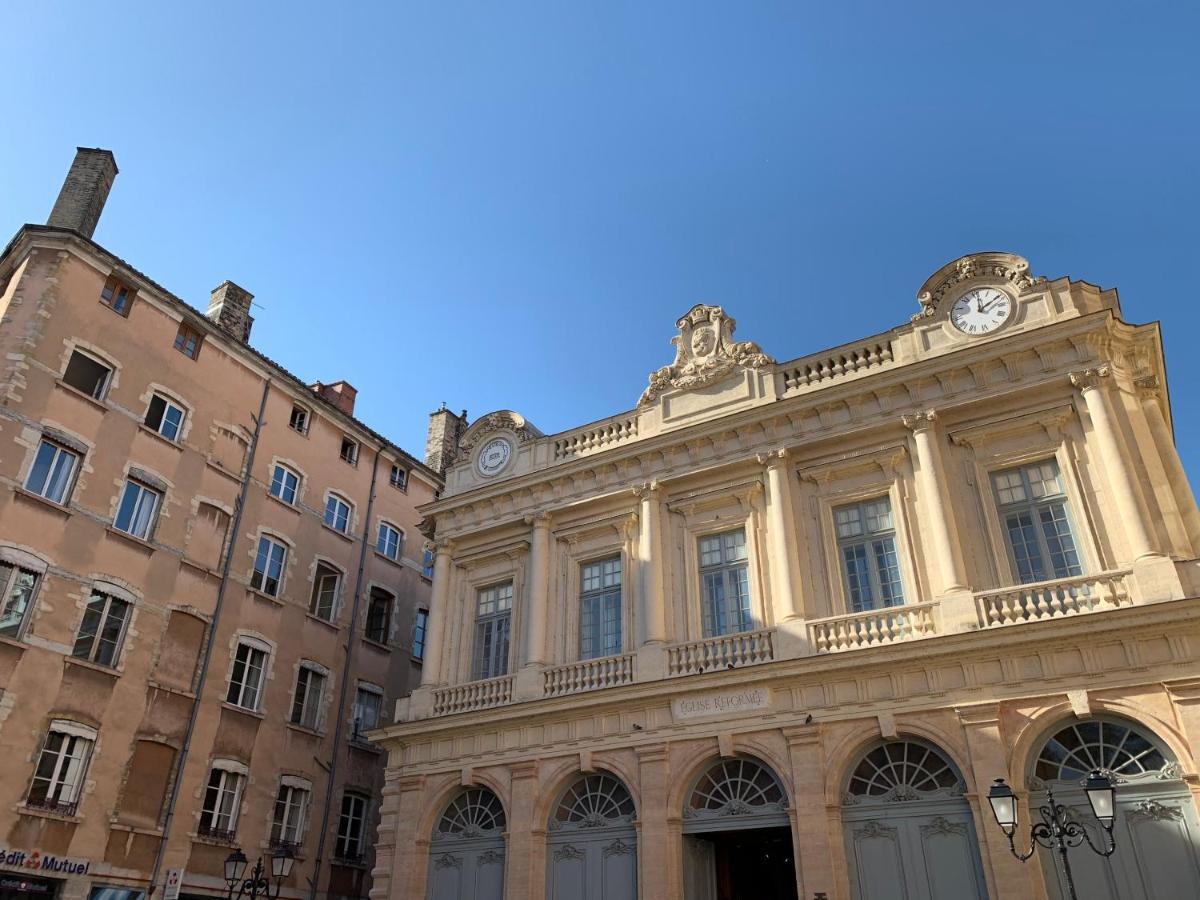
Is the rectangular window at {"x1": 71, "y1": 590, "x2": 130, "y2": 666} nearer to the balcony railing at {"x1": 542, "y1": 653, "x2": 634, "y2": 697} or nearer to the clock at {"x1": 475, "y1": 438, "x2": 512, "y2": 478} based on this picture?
the clock at {"x1": 475, "y1": 438, "x2": 512, "y2": 478}

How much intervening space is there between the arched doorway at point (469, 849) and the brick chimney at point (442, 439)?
1319 cm

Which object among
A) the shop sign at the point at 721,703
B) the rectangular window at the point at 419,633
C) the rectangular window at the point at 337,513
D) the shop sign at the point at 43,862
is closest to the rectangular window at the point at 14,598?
the shop sign at the point at 43,862

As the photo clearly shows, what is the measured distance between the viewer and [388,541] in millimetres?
25078

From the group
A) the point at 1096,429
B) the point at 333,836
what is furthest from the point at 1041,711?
the point at 333,836

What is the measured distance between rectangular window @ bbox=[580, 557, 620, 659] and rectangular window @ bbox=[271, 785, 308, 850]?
8.12 metres

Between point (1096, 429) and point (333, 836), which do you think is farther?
point (333, 836)

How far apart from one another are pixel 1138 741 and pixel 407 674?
1765cm

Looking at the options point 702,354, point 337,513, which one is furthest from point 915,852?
point 337,513

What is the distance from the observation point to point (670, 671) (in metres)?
14.9

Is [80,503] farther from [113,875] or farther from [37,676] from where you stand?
[113,875]

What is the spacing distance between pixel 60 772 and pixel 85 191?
1227 cm

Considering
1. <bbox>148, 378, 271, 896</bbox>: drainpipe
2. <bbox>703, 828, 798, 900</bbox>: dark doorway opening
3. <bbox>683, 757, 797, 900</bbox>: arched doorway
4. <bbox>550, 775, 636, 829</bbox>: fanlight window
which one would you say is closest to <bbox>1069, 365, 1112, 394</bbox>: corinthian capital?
<bbox>683, 757, 797, 900</bbox>: arched doorway

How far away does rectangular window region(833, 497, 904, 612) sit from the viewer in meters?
14.3

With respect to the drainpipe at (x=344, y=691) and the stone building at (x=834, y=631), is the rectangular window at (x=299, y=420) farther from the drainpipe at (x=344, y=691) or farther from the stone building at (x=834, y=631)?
the stone building at (x=834, y=631)
